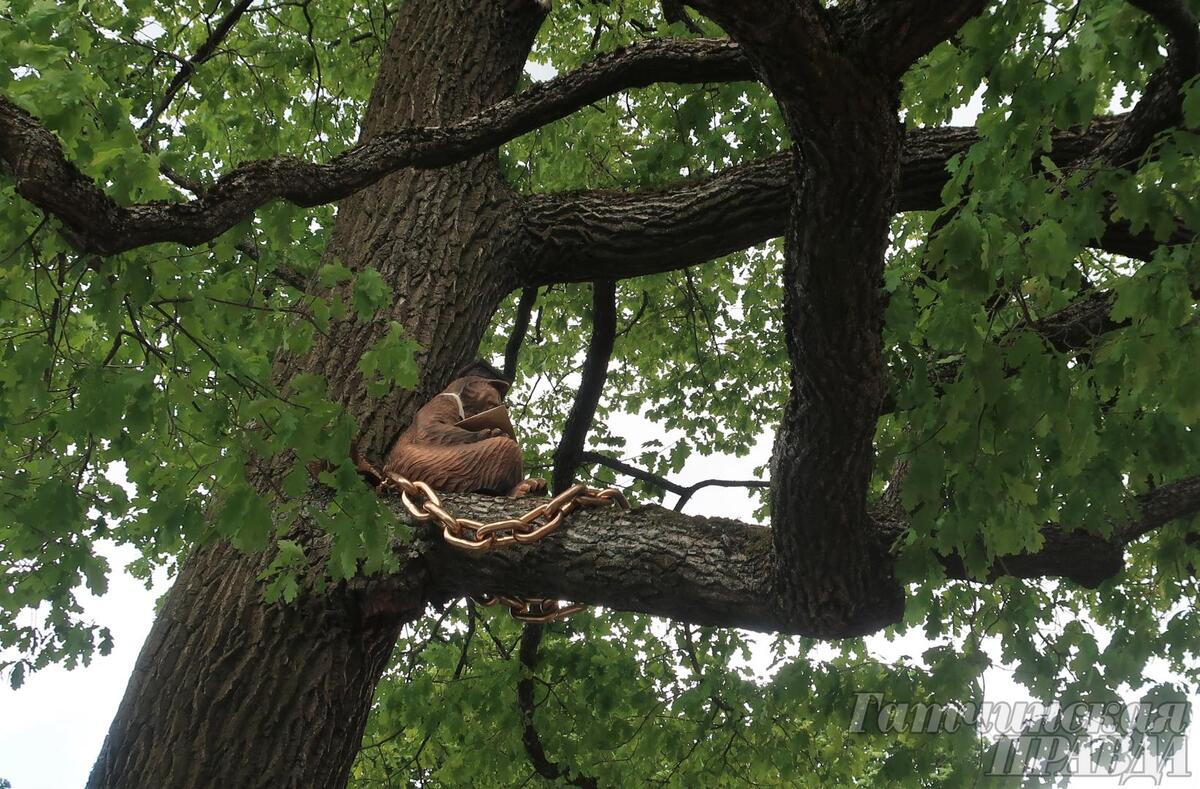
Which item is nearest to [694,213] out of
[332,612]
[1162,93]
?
[1162,93]

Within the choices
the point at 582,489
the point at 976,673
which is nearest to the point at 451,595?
the point at 582,489

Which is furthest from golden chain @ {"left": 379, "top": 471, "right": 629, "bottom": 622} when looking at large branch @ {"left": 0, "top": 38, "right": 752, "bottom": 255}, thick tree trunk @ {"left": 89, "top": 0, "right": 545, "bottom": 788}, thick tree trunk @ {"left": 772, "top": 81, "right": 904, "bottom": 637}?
large branch @ {"left": 0, "top": 38, "right": 752, "bottom": 255}

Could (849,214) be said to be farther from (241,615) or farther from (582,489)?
(241,615)

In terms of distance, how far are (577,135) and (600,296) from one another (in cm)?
175

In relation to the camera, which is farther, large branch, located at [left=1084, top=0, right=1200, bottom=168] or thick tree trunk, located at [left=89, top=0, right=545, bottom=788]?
thick tree trunk, located at [left=89, top=0, right=545, bottom=788]

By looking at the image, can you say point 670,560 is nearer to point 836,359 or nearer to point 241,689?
point 836,359

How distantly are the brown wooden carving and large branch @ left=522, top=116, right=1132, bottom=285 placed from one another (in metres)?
0.73

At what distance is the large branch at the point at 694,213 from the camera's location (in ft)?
12.1

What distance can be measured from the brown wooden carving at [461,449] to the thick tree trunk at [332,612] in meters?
0.12

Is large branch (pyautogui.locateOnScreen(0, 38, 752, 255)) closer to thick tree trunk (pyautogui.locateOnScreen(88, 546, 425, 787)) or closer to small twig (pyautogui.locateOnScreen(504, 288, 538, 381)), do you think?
thick tree trunk (pyautogui.locateOnScreen(88, 546, 425, 787))

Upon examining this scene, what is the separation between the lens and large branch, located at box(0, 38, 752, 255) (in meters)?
2.08

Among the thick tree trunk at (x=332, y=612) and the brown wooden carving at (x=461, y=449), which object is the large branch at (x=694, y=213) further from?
the brown wooden carving at (x=461, y=449)

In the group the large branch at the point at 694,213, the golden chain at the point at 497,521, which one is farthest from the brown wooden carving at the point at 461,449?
the large branch at the point at 694,213

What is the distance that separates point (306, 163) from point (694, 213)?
5.44 ft
